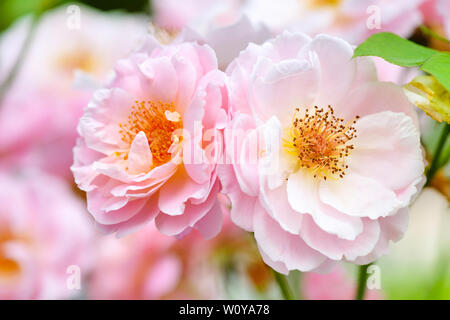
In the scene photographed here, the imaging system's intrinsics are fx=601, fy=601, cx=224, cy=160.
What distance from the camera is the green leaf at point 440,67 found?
207mm

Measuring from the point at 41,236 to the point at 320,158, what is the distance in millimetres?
191

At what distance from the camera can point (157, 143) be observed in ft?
0.81

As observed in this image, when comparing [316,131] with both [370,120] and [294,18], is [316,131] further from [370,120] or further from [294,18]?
[294,18]

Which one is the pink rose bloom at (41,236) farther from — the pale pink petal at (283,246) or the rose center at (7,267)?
the pale pink petal at (283,246)

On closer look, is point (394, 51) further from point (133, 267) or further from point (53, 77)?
point (53, 77)

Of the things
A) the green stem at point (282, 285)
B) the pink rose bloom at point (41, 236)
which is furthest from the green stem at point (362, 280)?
the pink rose bloom at point (41, 236)

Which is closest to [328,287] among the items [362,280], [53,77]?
[362,280]

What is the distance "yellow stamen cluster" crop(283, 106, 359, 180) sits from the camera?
9.7 inches

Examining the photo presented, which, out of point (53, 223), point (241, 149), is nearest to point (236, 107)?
point (241, 149)

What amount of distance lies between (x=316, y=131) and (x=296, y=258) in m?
0.06

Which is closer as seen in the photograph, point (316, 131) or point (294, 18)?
point (316, 131)

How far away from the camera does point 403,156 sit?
9.0 inches

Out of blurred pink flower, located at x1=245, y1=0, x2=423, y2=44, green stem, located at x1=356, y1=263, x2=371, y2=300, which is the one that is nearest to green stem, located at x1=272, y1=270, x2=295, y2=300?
green stem, located at x1=356, y1=263, x2=371, y2=300

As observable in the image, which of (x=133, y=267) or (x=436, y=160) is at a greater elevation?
(x=436, y=160)
